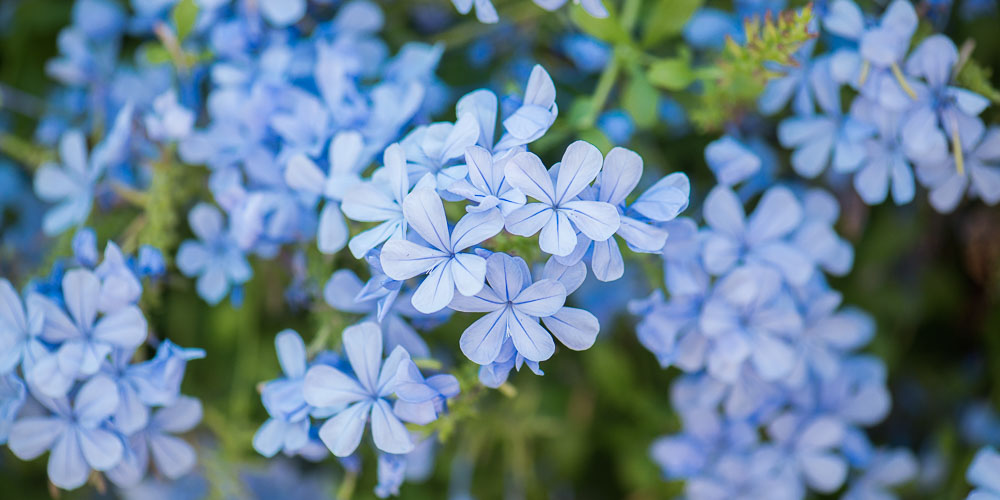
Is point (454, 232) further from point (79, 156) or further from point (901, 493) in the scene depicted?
point (901, 493)

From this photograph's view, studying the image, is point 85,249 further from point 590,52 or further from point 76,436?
point 590,52

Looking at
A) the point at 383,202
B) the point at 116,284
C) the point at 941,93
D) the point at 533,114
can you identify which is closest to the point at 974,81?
the point at 941,93

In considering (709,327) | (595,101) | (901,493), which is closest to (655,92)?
(595,101)

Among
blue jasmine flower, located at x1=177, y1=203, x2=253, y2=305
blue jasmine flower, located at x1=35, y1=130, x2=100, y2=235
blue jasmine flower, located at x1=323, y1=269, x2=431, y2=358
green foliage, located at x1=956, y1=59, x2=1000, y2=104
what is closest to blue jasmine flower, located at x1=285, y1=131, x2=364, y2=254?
blue jasmine flower, located at x1=323, y1=269, x2=431, y2=358

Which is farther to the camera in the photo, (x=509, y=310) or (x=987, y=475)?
(x=987, y=475)

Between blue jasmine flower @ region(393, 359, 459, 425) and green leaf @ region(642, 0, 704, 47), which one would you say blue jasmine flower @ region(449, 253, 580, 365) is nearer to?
blue jasmine flower @ region(393, 359, 459, 425)

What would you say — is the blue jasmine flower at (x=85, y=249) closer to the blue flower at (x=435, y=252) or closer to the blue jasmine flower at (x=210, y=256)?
the blue jasmine flower at (x=210, y=256)

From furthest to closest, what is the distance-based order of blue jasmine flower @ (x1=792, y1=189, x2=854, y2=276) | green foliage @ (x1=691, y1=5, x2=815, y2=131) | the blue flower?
blue jasmine flower @ (x1=792, y1=189, x2=854, y2=276), green foliage @ (x1=691, y1=5, x2=815, y2=131), the blue flower
